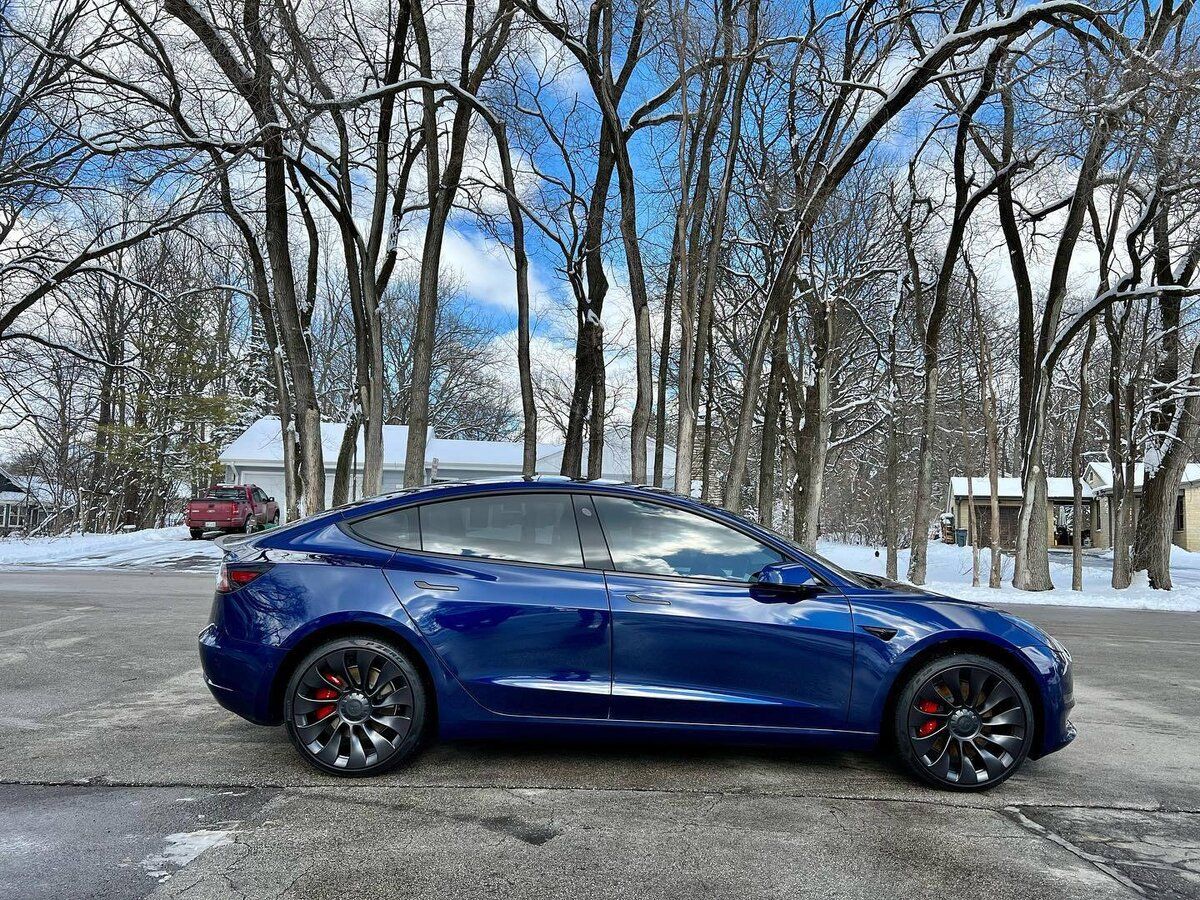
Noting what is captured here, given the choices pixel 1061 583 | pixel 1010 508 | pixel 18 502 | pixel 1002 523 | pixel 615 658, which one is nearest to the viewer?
pixel 615 658

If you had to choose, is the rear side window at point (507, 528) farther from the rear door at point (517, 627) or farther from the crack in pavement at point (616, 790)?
the crack in pavement at point (616, 790)

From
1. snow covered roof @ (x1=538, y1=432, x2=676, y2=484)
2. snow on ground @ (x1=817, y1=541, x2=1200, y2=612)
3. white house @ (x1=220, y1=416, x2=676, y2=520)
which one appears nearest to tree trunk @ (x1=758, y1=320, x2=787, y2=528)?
snow on ground @ (x1=817, y1=541, x2=1200, y2=612)

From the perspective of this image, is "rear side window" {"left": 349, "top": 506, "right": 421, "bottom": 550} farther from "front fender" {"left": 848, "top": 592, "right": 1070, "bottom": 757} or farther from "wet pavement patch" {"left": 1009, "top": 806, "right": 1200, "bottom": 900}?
"wet pavement patch" {"left": 1009, "top": 806, "right": 1200, "bottom": 900}

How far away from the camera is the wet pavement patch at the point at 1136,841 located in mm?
3168

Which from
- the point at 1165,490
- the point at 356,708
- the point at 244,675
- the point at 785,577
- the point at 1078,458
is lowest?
the point at 356,708

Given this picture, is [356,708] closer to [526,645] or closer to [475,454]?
[526,645]

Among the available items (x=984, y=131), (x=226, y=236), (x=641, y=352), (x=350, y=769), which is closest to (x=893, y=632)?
Answer: (x=350, y=769)

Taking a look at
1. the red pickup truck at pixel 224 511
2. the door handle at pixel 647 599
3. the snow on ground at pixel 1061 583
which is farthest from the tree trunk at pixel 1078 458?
the red pickup truck at pixel 224 511

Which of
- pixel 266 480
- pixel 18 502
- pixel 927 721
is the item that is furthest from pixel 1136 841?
pixel 18 502

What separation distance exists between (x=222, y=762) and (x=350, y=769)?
0.79 meters

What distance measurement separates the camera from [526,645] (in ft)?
13.7

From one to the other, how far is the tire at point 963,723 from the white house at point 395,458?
2936 cm

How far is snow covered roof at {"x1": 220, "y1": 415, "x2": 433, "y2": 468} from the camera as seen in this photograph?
34.3m

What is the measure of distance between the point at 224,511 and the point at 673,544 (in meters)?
25.8
